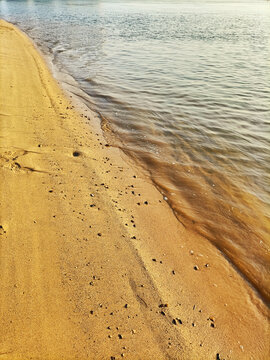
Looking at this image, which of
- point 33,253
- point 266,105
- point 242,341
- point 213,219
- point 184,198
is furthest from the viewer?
point 266,105

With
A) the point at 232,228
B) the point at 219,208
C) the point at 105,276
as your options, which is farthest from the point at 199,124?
the point at 105,276

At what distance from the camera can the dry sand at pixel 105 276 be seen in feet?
8.40

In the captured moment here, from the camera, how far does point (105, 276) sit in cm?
313

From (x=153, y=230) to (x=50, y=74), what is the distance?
10429 millimetres

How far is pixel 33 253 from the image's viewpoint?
3287mm

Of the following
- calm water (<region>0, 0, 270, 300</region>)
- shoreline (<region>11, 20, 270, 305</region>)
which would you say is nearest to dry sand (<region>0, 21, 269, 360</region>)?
shoreline (<region>11, 20, 270, 305</region>)

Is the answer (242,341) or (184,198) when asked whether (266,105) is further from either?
(242,341)

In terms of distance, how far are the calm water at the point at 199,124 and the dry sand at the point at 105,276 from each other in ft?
1.76

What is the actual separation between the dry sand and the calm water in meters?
0.54

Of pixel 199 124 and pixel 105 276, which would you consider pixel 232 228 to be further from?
pixel 199 124

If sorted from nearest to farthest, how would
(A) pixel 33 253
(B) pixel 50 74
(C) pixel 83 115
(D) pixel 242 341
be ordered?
(D) pixel 242 341
(A) pixel 33 253
(C) pixel 83 115
(B) pixel 50 74

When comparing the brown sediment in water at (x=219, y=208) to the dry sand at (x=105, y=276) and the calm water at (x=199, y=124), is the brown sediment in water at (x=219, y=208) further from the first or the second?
the dry sand at (x=105, y=276)

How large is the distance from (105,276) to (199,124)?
570cm

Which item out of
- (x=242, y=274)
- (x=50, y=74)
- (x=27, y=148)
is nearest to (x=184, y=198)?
(x=242, y=274)
